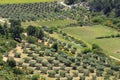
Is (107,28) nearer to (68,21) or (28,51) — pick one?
(68,21)

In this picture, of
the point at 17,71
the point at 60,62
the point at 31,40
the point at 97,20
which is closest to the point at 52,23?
the point at 97,20

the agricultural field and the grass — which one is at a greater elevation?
the agricultural field

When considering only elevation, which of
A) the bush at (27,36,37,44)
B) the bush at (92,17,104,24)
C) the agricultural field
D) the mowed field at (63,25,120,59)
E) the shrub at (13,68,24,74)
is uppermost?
the shrub at (13,68,24,74)

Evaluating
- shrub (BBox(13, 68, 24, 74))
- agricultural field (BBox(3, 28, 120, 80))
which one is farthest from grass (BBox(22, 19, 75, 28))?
shrub (BBox(13, 68, 24, 74))

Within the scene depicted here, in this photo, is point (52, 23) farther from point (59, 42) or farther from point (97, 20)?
point (59, 42)

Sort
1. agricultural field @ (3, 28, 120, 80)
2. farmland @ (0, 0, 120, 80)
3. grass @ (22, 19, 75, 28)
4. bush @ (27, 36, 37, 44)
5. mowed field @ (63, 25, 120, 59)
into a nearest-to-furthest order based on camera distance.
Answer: agricultural field @ (3, 28, 120, 80)
farmland @ (0, 0, 120, 80)
bush @ (27, 36, 37, 44)
mowed field @ (63, 25, 120, 59)
grass @ (22, 19, 75, 28)

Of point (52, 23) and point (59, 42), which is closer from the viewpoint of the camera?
point (59, 42)

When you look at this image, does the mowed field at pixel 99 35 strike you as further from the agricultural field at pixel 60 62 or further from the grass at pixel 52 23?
the agricultural field at pixel 60 62

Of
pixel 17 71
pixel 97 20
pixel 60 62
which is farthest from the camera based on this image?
pixel 97 20

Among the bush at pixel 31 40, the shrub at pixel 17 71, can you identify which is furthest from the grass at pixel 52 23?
the shrub at pixel 17 71

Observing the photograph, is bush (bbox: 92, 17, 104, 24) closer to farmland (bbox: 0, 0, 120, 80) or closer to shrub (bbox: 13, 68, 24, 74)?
farmland (bbox: 0, 0, 120, 80)
